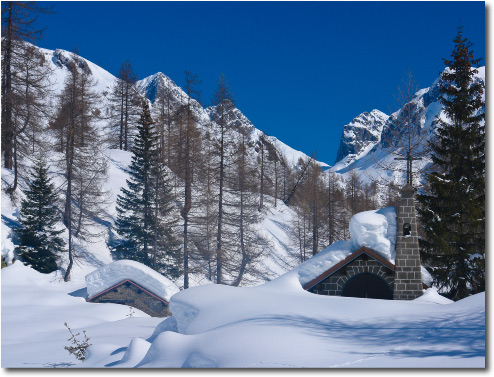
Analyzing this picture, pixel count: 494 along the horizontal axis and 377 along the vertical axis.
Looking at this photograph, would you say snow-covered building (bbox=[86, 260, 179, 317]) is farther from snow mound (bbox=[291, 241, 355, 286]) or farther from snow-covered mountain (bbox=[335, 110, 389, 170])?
snow-covered mountain (bbox=[335, 110, 389, 170])

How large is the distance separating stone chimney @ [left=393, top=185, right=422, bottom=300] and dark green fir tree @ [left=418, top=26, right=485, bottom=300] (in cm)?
273

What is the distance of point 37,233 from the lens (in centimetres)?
2336

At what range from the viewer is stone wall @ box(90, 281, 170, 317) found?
1803 cm

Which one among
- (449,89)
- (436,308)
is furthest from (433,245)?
(436,308)

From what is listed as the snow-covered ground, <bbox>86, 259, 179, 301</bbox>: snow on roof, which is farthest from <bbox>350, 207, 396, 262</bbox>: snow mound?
<bbox>86, 259, 179, 301</bbox>: snow on roof

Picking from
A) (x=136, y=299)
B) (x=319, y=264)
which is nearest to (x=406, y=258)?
(x=319, y=264)

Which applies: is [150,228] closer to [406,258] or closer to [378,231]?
[378,231]

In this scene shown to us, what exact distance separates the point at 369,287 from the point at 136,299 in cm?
980

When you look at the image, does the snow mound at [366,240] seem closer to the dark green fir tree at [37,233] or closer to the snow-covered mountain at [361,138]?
the dark green fir tree at [37,233]

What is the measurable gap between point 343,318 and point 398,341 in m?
1.79

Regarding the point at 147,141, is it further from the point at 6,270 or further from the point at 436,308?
the point at 436,308

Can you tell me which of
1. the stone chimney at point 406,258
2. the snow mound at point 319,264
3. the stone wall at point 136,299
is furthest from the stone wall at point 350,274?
the stone wall at point 136,299

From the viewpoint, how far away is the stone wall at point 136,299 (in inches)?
710

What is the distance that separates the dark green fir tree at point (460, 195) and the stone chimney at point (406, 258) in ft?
8.96
